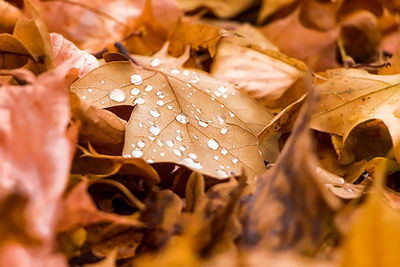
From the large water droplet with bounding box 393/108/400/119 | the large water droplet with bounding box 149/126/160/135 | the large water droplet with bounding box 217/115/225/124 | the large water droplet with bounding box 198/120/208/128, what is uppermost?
the large water droplet with bounding box 393/108/400/119

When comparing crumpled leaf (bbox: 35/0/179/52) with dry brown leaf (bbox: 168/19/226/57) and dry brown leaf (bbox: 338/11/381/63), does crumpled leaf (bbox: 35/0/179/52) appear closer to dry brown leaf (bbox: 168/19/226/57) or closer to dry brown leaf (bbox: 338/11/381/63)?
dry brown leaf (bbox: 168/19/226/57)

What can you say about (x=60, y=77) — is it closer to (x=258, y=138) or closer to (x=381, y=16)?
(x=258, y=138)

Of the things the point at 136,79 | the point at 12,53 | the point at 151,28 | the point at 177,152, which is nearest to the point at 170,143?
the point at 177,152

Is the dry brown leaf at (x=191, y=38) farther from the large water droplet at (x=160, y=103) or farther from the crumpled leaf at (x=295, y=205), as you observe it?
the crumpled leaf at (x=295, y=205)

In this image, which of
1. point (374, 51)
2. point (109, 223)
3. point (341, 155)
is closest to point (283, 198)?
point (109, 223)

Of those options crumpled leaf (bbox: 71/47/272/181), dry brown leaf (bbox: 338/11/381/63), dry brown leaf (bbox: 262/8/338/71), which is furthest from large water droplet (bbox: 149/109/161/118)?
dry brown leaf (bbox: 338/11/381/63)

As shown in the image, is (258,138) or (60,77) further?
(258,138)
